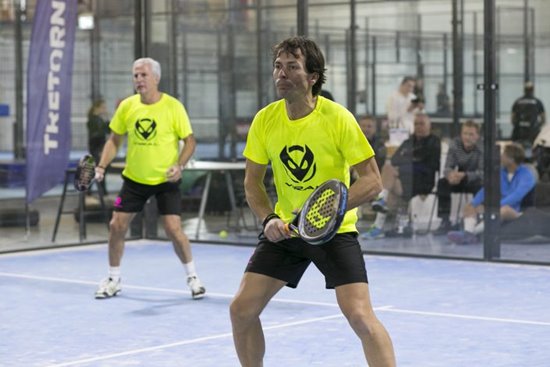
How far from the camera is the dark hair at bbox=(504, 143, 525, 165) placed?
1280 centimetres

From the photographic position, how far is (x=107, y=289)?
34.2 feet

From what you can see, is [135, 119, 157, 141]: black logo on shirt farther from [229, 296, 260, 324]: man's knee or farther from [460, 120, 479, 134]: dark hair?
[229, 296, 260, 324]: man's knee

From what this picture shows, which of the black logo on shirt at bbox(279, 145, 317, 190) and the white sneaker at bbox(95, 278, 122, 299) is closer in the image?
the black logo on shirt at bbox(279, 145, 317, 190)

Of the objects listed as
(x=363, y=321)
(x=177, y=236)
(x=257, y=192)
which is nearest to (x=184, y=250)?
(x=177, y=236)

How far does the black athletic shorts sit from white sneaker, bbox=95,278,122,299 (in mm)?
4551

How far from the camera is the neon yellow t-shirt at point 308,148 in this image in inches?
233

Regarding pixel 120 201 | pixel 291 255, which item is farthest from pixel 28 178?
pixel 291 255

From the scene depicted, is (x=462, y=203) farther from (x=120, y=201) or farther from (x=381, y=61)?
(x=120, y=201)

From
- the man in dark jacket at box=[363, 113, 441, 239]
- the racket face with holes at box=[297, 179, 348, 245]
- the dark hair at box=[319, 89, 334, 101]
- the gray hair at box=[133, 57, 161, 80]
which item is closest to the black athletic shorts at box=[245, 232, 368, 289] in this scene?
the racket face with holes at box=[297, 179, 348, 245]

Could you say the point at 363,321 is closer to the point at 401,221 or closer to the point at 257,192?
the point at 257,192

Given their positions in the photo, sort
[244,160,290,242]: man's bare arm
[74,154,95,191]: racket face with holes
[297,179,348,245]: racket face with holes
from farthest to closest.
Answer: [74,154,95,191]: racket face with holes, [244,160,290,242]: man's bare arm, [297,179,348,245]: racket face with holes

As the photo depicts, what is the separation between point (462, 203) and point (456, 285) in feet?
6.87

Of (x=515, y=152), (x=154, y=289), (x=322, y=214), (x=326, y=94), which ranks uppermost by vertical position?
(x=326, y=94)

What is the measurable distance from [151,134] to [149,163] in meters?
0.25
